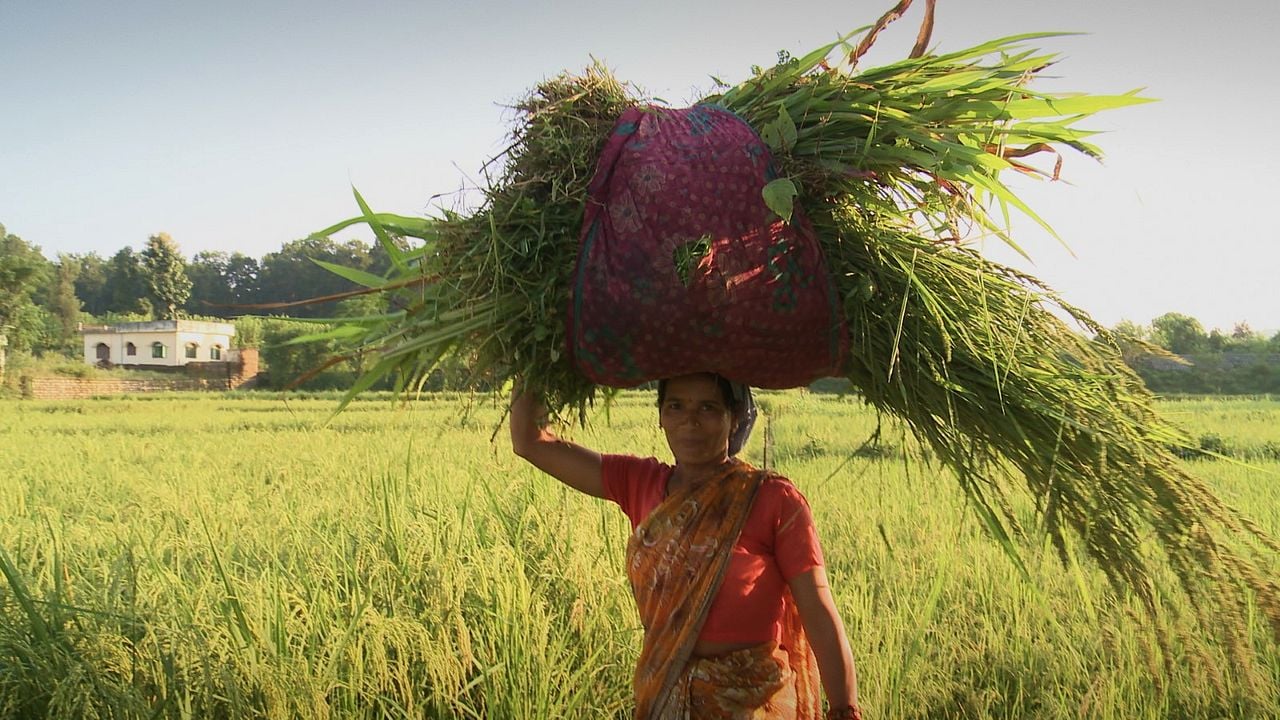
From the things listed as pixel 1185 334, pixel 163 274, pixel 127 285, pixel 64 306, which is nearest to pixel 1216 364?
pixel 1185 334

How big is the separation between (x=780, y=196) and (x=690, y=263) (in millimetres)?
182

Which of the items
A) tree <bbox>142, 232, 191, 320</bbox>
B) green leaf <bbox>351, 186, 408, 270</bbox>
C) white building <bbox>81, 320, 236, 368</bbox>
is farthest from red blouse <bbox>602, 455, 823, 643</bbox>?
tree <bbox>142, 232, 191, 320</bbox>

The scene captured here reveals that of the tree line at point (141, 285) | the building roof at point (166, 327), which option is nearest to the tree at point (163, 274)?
the tree line at point (141, 285)

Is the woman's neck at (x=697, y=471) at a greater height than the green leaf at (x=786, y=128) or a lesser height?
lesser

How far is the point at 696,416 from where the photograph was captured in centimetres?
150

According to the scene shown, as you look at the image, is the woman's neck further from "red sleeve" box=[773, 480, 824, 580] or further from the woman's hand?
the woman's hand

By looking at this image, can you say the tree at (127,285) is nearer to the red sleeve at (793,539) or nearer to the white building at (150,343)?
the white building at (150,343)

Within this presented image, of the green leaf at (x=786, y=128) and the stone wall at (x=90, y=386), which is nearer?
the green leaf at (x=786, y=128)

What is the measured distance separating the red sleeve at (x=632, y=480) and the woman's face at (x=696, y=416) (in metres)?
0.16

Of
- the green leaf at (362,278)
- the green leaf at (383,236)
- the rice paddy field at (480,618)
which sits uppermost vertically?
the green leaf at (383,236)

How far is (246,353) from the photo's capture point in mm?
31953

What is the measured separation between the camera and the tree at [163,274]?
5394 centimetres

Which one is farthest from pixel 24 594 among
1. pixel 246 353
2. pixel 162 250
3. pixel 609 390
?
pixel 162 250

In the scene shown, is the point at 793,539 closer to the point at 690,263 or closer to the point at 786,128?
the point at 690,263
